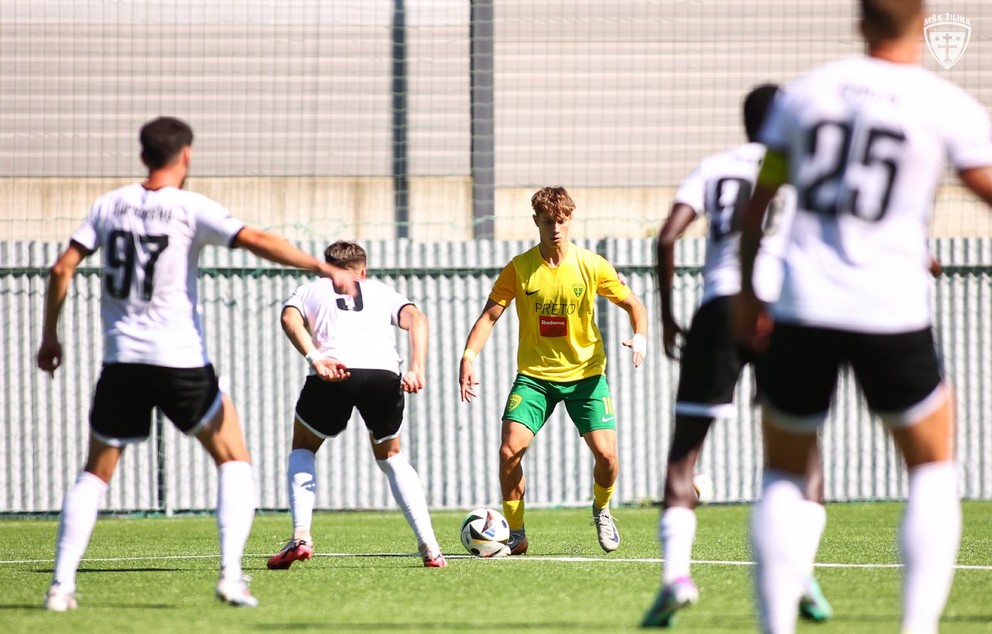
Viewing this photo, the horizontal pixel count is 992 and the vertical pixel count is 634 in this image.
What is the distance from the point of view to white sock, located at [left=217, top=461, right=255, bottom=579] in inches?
241

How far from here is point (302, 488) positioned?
828 cm

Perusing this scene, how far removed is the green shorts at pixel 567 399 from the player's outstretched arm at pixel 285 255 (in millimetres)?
3413

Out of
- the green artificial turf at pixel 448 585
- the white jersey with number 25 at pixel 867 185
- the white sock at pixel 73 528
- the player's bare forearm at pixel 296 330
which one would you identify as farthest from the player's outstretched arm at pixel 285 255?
the white jersey with number 25 at pixel 867 185

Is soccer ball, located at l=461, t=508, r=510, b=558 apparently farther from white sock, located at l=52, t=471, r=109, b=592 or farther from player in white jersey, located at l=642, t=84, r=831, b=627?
player in white jersey, located at l=642, t=84, r=831, b=627

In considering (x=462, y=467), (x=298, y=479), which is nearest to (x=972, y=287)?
(x=462, y=467)

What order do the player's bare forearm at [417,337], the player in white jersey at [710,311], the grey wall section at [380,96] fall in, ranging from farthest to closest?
the grey wall section at [380,96]
the player's bare forearm at [417,337]
the player in white jersey at [710,311]

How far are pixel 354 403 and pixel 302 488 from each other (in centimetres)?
56

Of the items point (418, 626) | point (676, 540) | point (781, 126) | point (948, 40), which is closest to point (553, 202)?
point (676, 540)

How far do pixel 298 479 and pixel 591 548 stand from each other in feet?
7.01

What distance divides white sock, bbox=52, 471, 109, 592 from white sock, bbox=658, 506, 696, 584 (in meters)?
2.41

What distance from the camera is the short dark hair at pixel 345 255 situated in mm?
8352

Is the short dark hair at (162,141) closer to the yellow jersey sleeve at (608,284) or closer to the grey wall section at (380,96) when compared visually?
the yellow jersey sleeve at (608,284)

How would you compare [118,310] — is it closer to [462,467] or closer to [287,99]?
[462,467]

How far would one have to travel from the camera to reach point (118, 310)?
6145mm
